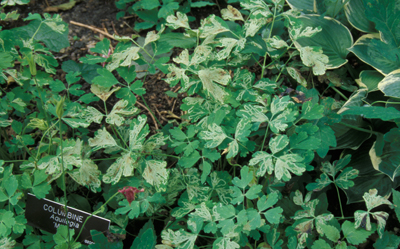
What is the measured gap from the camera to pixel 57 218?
125 cm

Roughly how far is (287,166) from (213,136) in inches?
10.9

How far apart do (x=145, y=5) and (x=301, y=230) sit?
1454mm

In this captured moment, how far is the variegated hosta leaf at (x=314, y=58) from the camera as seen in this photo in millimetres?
1224

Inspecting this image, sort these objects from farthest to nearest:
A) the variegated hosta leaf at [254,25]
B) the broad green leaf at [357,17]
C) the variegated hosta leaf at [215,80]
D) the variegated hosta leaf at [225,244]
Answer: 1. the broad green leaf at [357,17]
2. the variegated hosta leaf at [254,25]
3. the variegated hosta leaf at [215,80]
4. the variegated hosta leaf at [225,244]

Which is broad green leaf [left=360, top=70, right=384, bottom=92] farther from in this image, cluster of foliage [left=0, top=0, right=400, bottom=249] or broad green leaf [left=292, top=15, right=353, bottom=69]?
broad green leaf [left=292, top=15, right=353, bottom=69]

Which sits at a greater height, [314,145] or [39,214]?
[314,145]

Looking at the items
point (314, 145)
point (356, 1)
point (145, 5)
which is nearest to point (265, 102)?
point (314, 145)

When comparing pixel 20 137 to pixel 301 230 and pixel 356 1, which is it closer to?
pixel 301 230

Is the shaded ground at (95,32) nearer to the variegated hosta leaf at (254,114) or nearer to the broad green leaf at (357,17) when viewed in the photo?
the variegated hosta leaf at (254,114)

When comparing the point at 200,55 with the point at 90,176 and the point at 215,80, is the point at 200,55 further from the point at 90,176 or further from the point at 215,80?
the point at 90,176

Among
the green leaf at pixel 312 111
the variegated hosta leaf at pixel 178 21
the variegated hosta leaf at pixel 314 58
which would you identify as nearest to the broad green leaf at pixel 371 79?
the variegated hosta leaf at pixel 314 58

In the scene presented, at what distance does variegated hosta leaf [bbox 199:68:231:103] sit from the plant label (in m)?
0.64

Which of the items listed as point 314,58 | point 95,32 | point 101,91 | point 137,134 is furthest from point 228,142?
point 95,32

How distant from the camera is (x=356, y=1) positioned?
1.53 metres
